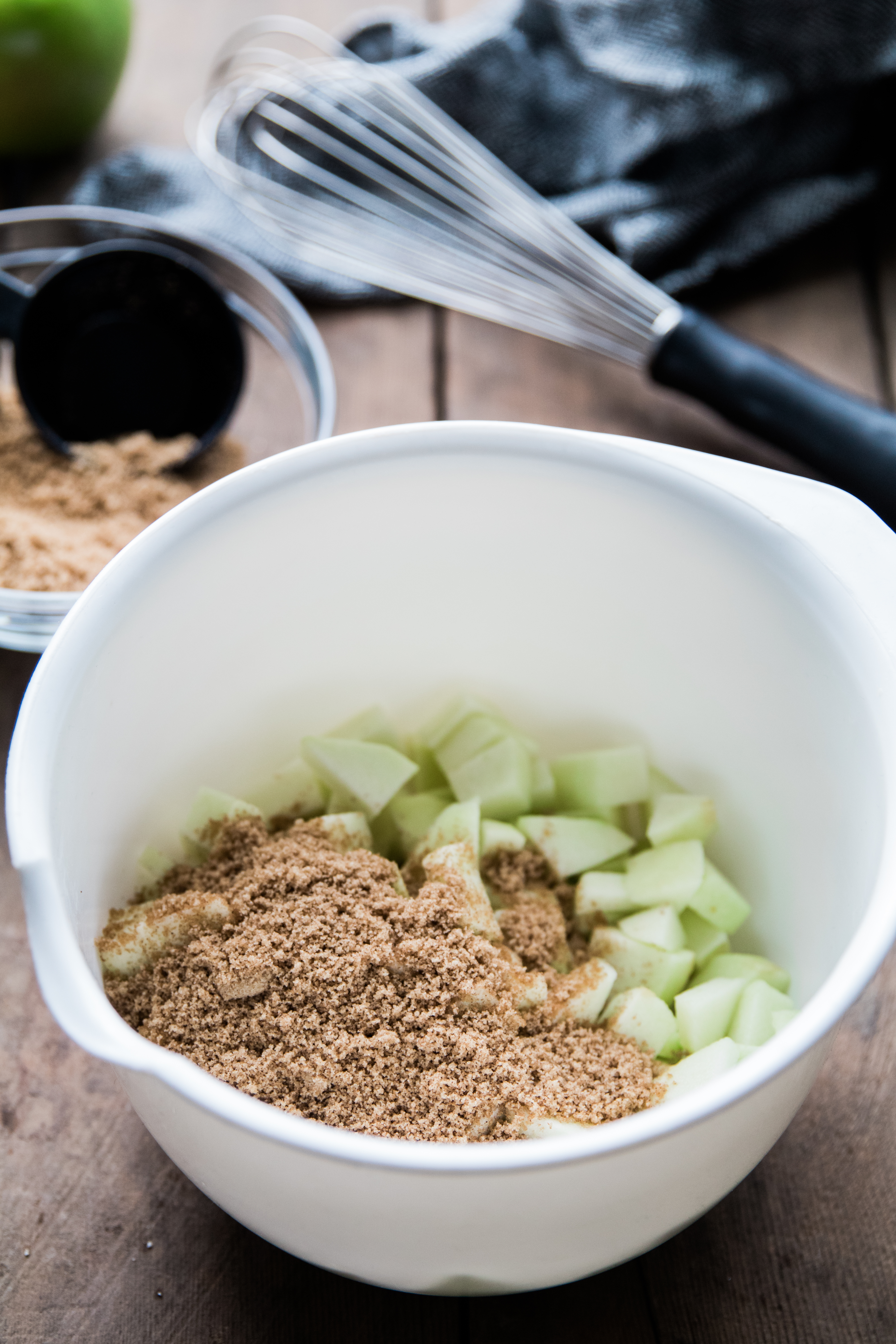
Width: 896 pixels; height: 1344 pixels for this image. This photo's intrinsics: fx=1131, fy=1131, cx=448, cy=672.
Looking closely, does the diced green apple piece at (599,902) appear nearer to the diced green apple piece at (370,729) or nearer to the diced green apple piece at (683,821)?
the diced green apple piece at (683,821)

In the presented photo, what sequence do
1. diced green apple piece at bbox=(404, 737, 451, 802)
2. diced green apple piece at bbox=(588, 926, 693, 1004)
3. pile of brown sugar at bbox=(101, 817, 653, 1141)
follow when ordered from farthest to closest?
diced green apple piece at bbox=(404, 737, 451, 802) < diced green apple piece at bbox=(588, 926, 693, 1004) < pile of brown sugar at bbox=(101, 817, 653, 1141)

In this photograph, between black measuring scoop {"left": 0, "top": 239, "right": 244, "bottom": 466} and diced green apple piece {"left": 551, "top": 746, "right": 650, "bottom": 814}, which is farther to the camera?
black measuring scoop {"left": 0, "top": 239, "right": 244, "bottom": 466}

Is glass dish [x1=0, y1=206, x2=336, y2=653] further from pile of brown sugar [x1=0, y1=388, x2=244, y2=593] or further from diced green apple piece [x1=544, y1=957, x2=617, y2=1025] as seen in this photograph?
diced green apple piece [x1=544, y1=957, x2=617, y2=1025]

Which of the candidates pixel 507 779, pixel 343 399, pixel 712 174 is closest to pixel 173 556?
pixel 507 779

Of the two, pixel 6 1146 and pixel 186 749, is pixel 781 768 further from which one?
pixel 6 1146

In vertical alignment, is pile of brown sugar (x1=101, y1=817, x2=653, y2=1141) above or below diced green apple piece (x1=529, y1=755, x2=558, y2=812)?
above

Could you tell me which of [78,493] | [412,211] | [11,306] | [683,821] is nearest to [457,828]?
[683,821]

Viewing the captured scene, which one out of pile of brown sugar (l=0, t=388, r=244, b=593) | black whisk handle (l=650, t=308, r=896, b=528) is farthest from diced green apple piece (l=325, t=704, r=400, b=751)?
black whisk handle (l=650, t=308, r=896, b=528)
